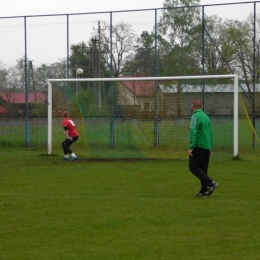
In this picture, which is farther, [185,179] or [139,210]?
[185,179]

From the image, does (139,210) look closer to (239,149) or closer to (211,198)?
(211,198)

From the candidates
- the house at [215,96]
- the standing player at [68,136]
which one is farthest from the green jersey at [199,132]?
the house at [215,96]

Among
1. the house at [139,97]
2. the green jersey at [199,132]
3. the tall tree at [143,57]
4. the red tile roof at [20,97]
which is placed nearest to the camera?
the green jersey at [199,132]

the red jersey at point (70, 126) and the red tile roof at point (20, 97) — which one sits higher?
the red tile roof at point (20, 97)

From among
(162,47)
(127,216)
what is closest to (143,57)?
(162,47)

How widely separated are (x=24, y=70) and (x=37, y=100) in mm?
1672

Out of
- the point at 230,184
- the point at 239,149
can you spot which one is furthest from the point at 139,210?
the point at 239,149

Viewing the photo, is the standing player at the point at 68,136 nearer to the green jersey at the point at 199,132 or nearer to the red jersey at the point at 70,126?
the red jersey at the point at 70,126

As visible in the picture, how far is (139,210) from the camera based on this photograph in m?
11.1

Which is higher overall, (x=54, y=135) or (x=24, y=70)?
(x=24, y=70)

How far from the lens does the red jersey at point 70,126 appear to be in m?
23.4

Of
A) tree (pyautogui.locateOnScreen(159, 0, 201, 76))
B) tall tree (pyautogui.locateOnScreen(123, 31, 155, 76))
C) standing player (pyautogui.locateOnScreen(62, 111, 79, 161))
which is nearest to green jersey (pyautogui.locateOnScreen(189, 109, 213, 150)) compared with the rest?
standing player (pyautogui.locateOnScreen(62, 111, 79, 161))

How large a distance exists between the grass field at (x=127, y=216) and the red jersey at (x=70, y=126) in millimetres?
4776

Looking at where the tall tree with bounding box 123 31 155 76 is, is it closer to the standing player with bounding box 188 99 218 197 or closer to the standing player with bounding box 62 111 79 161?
the standing player with bounding box 62 111 79 161
